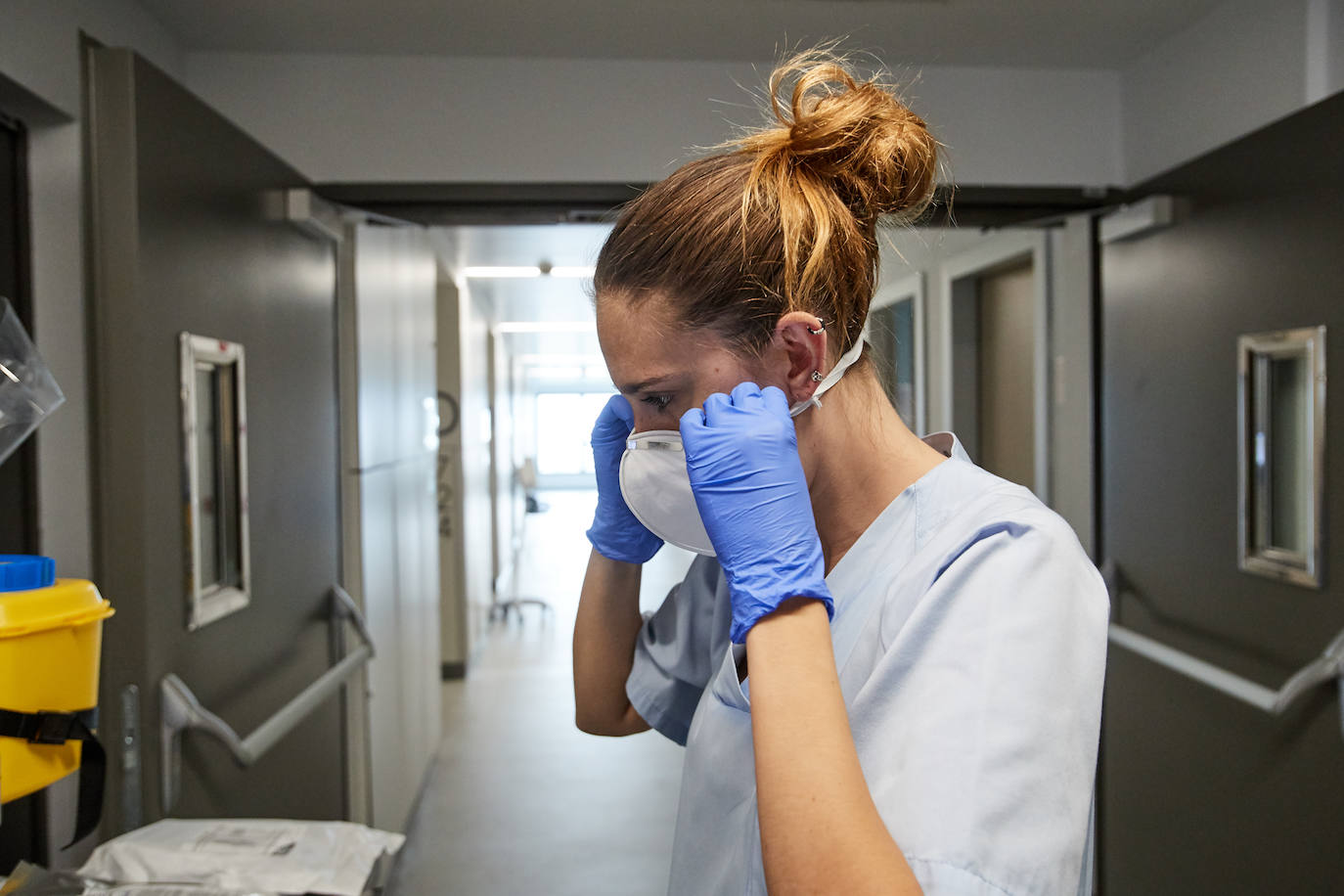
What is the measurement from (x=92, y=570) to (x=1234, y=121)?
2513mm

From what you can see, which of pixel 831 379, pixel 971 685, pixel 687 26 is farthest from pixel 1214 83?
pixel 971 685

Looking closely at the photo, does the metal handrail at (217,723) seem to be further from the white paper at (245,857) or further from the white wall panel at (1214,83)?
the white wall panel at (1214,83)

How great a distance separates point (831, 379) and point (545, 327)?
29.0ft

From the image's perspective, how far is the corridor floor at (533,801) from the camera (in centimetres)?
293

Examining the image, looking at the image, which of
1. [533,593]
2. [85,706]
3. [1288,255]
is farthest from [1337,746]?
[533,593]

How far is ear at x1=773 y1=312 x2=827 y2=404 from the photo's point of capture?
0.89 metres

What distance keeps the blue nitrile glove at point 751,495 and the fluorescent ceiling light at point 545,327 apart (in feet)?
26.9

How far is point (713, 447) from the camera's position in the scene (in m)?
0.83

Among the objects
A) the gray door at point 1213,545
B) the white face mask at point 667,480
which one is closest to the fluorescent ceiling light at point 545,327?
the gray door at point 1213,545

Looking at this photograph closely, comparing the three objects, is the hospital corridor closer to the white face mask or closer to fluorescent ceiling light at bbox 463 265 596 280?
the white face mask

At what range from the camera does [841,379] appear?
97 cm

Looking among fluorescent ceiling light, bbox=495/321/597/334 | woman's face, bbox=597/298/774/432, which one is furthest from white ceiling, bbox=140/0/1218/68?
fluorescent ceiling light, bbox=495/321/597/334

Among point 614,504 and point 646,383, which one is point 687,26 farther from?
point 646,383

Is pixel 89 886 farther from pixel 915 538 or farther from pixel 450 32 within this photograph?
pixel 450 32
